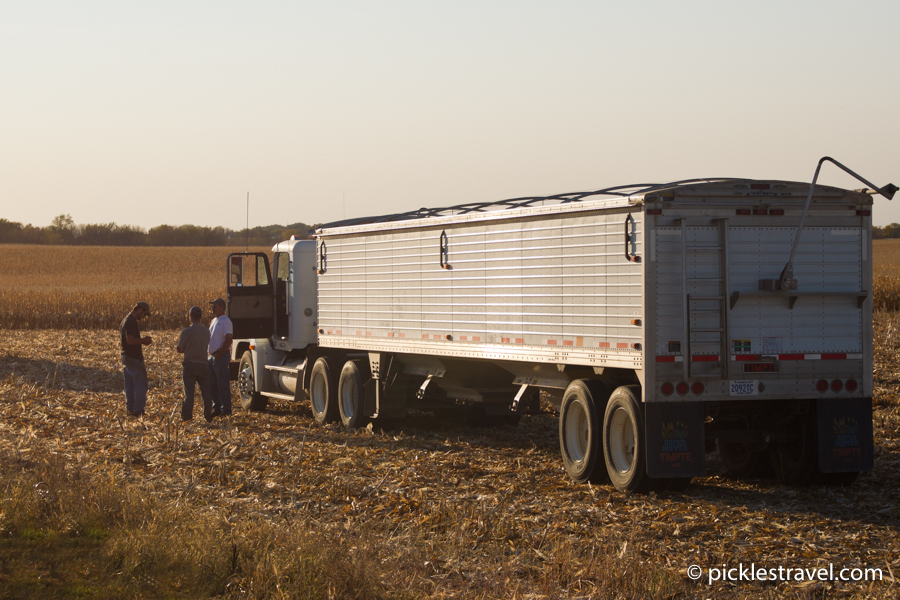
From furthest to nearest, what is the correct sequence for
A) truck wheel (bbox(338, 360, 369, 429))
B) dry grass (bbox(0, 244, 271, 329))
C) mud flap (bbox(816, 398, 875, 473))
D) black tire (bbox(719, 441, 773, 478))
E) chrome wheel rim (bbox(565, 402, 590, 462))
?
dry grass (bbox(0, 244, 271, 329)), truck wheel (bbox(338, 360, 369, 429)), black tire (bbox(719, 441, 773, 478)), chrome wheel rim (bbox(565, 402, 590, 462)), mud flap (bbox(816, 398, 875, 473))

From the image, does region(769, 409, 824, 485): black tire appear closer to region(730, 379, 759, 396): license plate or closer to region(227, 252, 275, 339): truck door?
region(730, 379, 759, 396): license plate

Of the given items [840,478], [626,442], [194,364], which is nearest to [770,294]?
[626,442]

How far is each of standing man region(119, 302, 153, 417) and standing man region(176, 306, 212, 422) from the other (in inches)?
29.6

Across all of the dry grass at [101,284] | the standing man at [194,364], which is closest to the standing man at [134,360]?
the standing man at [194,364]

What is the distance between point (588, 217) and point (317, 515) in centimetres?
449

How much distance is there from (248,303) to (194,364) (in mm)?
2738

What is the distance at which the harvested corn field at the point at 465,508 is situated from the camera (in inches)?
283

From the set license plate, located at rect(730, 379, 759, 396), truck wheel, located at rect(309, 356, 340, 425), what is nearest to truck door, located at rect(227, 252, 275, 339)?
truck wheel, located at rect(309, 356, 340, 425)

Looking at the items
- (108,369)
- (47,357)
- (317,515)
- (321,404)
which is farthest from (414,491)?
(47,357)

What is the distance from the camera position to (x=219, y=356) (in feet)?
56.5

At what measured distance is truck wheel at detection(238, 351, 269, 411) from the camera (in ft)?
64.6

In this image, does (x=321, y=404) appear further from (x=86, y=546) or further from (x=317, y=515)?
(x=86, y=546)

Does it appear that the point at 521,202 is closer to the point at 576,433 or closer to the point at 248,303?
the point at 576,433

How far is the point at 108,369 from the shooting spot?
2508 cm
